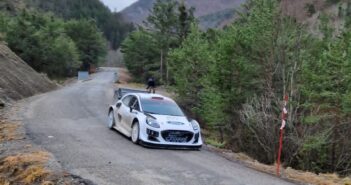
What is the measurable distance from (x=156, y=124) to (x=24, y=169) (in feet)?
15.5

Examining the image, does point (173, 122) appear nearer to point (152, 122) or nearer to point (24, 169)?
point (152, 122)

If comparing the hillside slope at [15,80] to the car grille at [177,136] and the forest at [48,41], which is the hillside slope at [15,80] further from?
the car grille at [177,136]

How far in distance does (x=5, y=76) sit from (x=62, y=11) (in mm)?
159120

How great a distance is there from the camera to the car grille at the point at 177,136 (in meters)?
14.9

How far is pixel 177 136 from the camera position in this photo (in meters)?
15.1

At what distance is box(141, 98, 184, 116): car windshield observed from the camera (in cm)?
1611

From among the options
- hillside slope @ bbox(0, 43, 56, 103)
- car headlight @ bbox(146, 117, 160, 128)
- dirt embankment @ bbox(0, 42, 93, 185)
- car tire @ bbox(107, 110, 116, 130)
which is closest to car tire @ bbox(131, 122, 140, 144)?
car headlight @ bbox(146, 117, 160, 128)

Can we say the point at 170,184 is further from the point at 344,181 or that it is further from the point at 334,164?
the point at 334,164

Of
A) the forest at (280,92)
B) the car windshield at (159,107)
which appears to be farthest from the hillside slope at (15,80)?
the car windshield at (159,107)

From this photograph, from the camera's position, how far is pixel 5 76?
103ft

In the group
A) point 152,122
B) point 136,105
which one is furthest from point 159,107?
point 152,122

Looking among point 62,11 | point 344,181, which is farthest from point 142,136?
point 62,11

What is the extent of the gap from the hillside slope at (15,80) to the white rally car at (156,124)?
40.6 ft

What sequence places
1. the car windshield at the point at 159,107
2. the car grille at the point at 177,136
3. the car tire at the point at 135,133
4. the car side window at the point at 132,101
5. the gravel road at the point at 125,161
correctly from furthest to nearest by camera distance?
the car side window at the point at 132,101, the car windshield at the point at 159,107, the car tire at the point at 135,133, the car grille at the point at 177,136, the gravel road at the point at 125,161
